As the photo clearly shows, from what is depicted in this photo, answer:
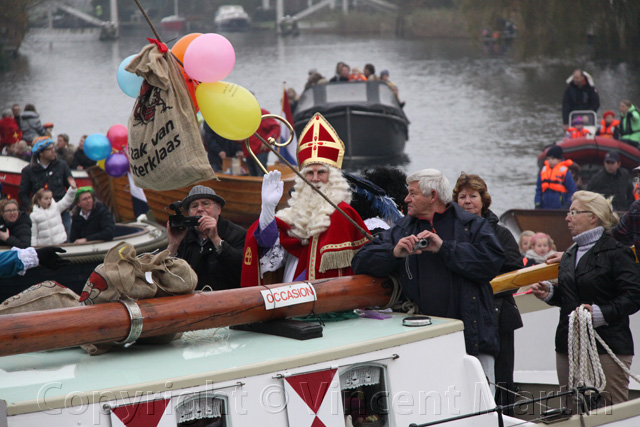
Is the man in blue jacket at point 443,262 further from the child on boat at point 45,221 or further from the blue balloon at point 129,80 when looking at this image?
the child on boat at point 45,221

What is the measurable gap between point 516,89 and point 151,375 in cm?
3027

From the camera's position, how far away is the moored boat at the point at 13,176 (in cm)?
1464

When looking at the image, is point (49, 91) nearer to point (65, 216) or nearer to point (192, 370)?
point (65, 216)

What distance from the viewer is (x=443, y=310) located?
4.13 m

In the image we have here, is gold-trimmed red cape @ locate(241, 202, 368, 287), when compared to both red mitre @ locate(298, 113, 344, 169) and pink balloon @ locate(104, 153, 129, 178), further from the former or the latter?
pink balloon @ locate(104, 153, 129, 178)

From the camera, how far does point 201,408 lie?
3.25 m

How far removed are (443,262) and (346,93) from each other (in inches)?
742

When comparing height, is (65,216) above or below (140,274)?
below

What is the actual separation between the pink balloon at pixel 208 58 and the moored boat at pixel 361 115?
17.6 meters

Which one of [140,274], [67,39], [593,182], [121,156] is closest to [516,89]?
[67,39]

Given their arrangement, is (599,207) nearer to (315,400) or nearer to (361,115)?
(315,400)

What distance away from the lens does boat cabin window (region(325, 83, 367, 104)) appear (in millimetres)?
22484

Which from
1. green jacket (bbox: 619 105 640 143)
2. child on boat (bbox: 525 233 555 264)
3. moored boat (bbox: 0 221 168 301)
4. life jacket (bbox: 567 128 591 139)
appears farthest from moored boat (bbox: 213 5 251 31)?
child on boat (bbox: 525 233 555 264)

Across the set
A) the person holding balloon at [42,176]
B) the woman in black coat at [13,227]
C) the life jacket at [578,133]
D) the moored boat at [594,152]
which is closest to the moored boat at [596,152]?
the moored boat at [594,152]
